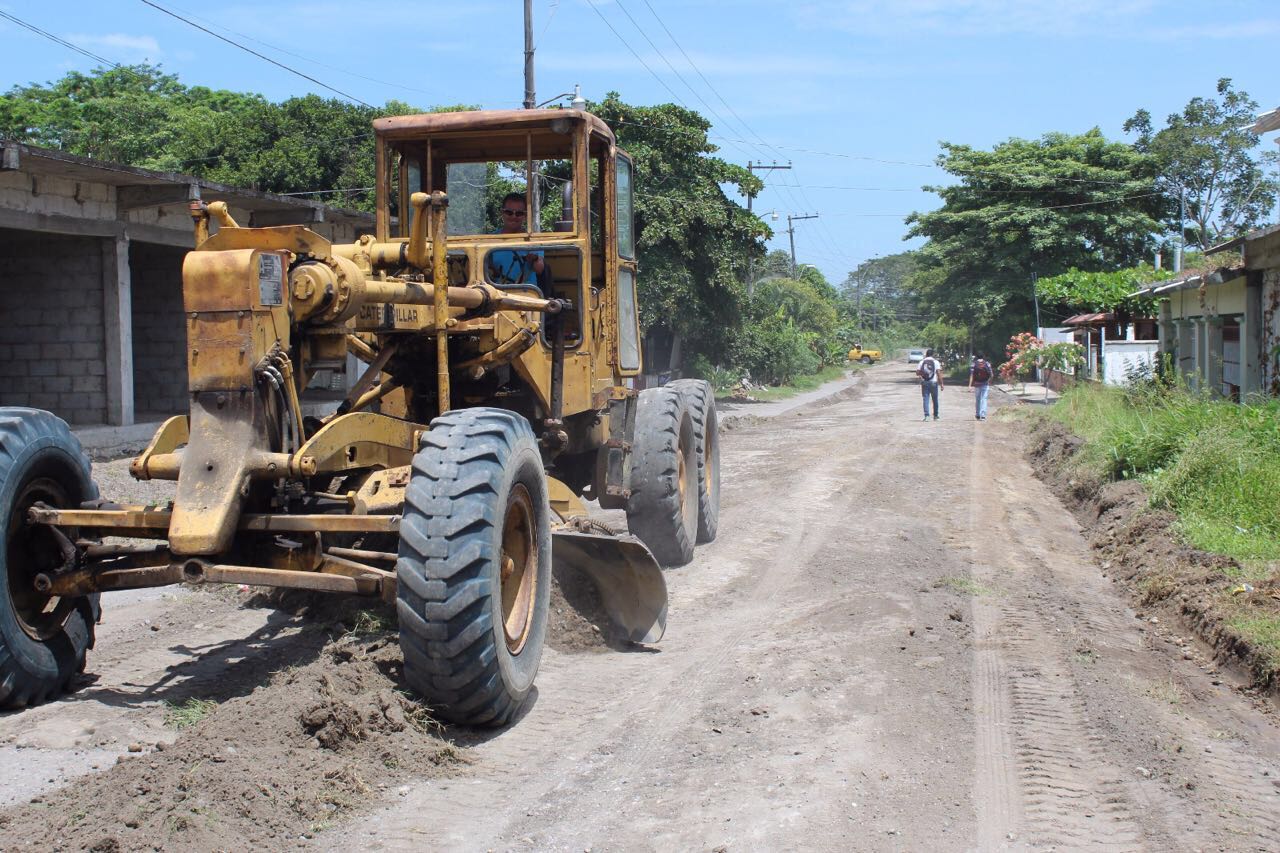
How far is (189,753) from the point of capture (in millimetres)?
4516

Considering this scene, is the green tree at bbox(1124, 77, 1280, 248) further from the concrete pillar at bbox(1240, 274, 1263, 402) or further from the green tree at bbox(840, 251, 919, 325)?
the green tree at bbox(840, 251, 919, 325)

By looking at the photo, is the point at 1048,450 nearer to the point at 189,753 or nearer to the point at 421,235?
the point at 421,235

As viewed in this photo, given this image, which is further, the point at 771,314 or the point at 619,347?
the point at 771,314

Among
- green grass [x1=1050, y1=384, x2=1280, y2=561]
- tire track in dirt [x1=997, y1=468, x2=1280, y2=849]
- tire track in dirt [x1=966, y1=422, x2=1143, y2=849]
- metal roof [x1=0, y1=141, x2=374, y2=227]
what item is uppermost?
metal roof [x1=0, y1=141, x2=374, y2=227]

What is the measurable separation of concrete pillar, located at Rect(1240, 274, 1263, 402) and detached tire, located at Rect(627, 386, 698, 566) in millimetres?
11453

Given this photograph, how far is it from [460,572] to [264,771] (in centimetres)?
110

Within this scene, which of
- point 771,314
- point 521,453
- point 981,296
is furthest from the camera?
point 981,296

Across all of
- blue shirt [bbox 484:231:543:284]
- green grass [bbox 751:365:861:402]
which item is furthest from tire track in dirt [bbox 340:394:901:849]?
green grass [bbox 751:365:861:402]

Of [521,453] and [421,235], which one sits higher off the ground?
[421,235]

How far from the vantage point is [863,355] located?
295 feet

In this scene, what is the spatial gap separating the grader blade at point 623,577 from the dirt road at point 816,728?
0.63ft

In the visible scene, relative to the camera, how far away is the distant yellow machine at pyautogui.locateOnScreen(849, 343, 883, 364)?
3501 inches

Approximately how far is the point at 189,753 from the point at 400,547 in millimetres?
1154

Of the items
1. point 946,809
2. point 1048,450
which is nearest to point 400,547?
point 946,809
